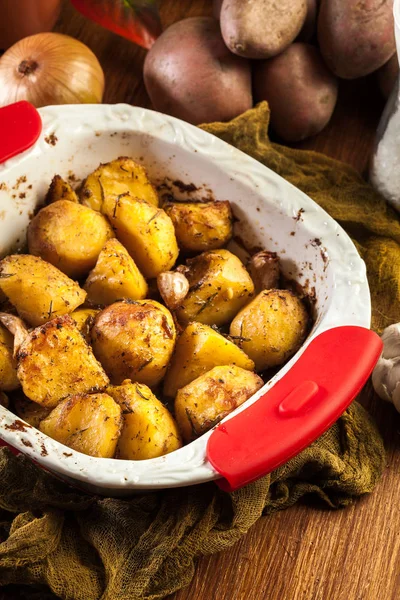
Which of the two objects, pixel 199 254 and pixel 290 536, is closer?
pixel 290 536

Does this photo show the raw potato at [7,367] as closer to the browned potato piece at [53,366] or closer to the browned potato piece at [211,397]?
the browned potato piece at [53,366]

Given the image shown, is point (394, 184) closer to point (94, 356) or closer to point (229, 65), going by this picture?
point (229, 65)

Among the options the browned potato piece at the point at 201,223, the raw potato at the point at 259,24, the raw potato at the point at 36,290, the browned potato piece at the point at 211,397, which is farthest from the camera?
the raw potato at the point at 259,24

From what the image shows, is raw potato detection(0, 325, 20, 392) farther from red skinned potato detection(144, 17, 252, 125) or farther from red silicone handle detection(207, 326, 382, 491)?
red skinned potato detection(144, 17, 252, 125)

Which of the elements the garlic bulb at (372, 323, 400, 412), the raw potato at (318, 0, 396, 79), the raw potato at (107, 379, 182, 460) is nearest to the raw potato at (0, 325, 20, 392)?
the raw potato at (107, 379, 182, 460)

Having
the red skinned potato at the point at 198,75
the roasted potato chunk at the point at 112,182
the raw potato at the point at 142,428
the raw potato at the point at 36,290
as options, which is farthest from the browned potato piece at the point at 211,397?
the red skinned potato at the point at 198,75

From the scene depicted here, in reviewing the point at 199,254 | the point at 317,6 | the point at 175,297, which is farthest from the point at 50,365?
the point at 317,6
